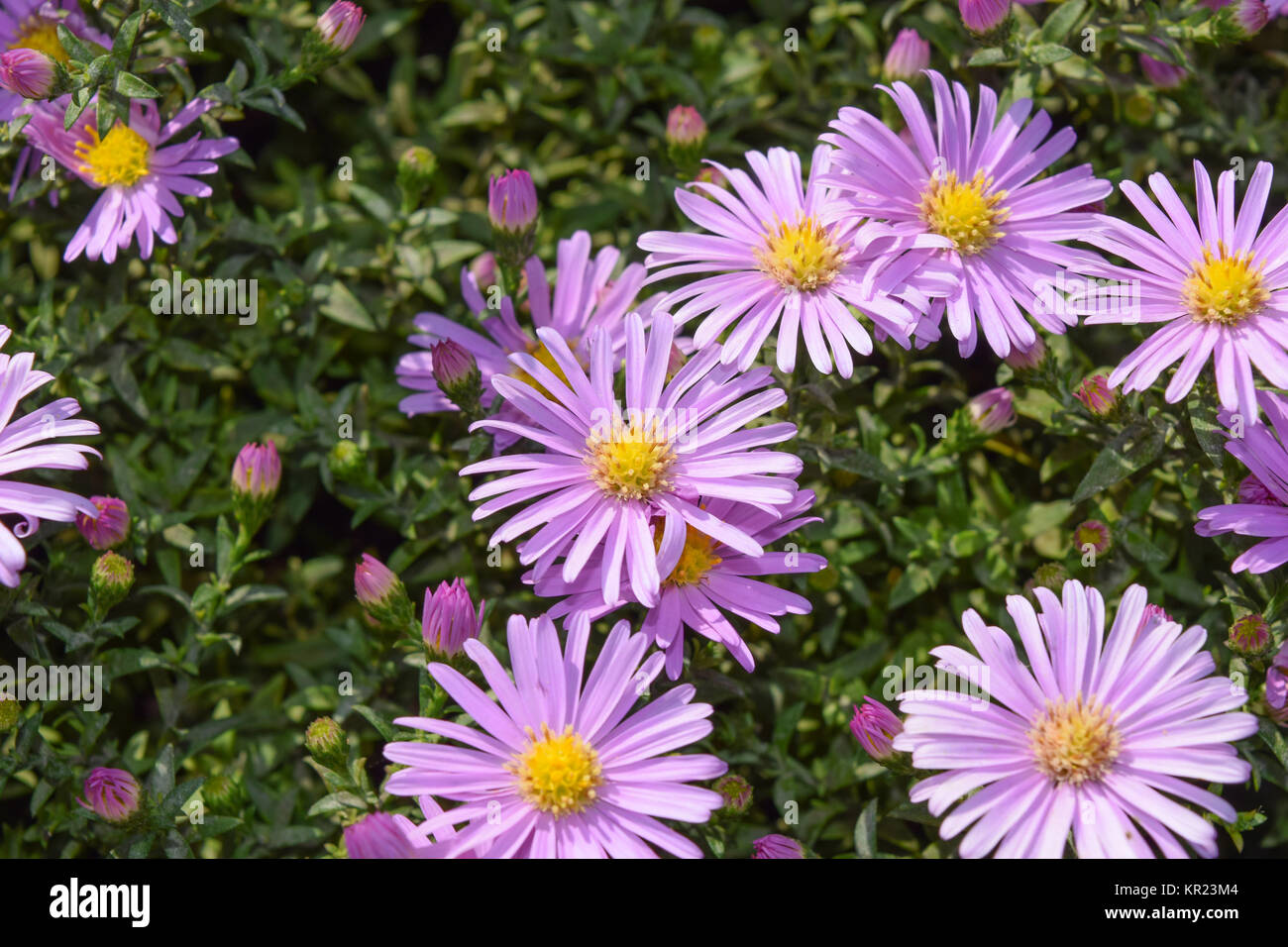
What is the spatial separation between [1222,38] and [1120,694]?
184cm

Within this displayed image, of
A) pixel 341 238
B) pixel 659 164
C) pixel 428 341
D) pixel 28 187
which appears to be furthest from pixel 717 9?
pixel 28 187

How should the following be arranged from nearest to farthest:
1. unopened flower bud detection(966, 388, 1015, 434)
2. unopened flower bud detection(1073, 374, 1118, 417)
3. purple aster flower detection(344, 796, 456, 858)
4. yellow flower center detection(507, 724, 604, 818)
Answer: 1. purple aster flower detection(344, 796, 456, 858)
2. yellow flower center detection(507, 724, 604, 818)
3. unopened flower bud detection(1073, 374, 1118, 417)
4. unopened flower bud detection(966, 388, 1015, 434)

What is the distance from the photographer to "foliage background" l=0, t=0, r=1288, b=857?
2926mm

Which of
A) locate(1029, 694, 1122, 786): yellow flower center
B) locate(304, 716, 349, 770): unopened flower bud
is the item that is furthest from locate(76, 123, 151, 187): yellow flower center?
locate(1029, 694, 1122, 786): yellow flower center

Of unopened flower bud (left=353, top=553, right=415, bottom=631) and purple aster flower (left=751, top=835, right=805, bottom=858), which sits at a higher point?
unopened flower bud (left=353, top=553, right=415, bottom=631)

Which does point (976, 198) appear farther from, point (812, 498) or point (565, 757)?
point (565, 757)

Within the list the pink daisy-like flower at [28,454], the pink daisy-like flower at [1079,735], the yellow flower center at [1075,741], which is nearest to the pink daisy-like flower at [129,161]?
the pink daisy-like flower at [28,454]

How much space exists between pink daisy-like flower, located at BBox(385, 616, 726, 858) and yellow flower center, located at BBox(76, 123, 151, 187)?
169 cm

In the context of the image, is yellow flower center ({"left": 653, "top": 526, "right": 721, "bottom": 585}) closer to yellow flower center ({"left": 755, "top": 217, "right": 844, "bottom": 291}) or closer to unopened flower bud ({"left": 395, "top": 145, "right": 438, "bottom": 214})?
→ yellow flower center ({"left": 755, "top": 217, "right": 844, "bottom": 291})

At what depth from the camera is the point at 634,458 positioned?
104 inches

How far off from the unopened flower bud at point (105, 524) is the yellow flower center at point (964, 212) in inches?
86.9

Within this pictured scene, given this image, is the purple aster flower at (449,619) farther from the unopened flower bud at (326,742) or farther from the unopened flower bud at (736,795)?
the unopened flower bud at (736,795)

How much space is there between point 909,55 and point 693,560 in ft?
5.43

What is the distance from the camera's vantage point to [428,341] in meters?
3.14
